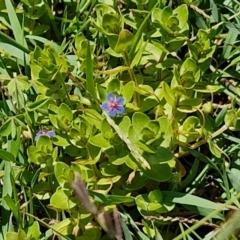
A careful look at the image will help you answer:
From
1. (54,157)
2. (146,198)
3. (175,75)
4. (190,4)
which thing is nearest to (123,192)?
(146,198)

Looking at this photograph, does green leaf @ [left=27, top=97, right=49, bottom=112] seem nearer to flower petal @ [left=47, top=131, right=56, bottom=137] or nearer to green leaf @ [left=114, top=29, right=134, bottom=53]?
flower petal @ [left=47, top=131, right=56, bottom=137]

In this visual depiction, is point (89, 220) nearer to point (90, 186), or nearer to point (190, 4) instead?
point (90, 186)

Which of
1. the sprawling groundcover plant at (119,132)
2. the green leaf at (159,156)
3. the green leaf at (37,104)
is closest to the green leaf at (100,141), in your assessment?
the sprawling groundcover plant at (119,132)

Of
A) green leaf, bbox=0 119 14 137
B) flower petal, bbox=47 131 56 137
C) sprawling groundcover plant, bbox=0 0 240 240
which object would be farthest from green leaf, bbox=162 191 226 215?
green leaf, bbox=0 119 14 137

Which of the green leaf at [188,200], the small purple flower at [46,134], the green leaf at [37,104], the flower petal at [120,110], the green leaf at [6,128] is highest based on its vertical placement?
the flower petal at [120,110]

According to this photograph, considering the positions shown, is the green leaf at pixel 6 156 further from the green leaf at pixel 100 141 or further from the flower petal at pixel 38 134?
the green leaf at pixel 100 141

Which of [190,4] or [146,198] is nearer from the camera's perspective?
[146,198]

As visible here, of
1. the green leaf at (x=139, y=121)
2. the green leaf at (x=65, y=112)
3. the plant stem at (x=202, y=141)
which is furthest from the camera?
the plant stem at (x=202, y=141)
